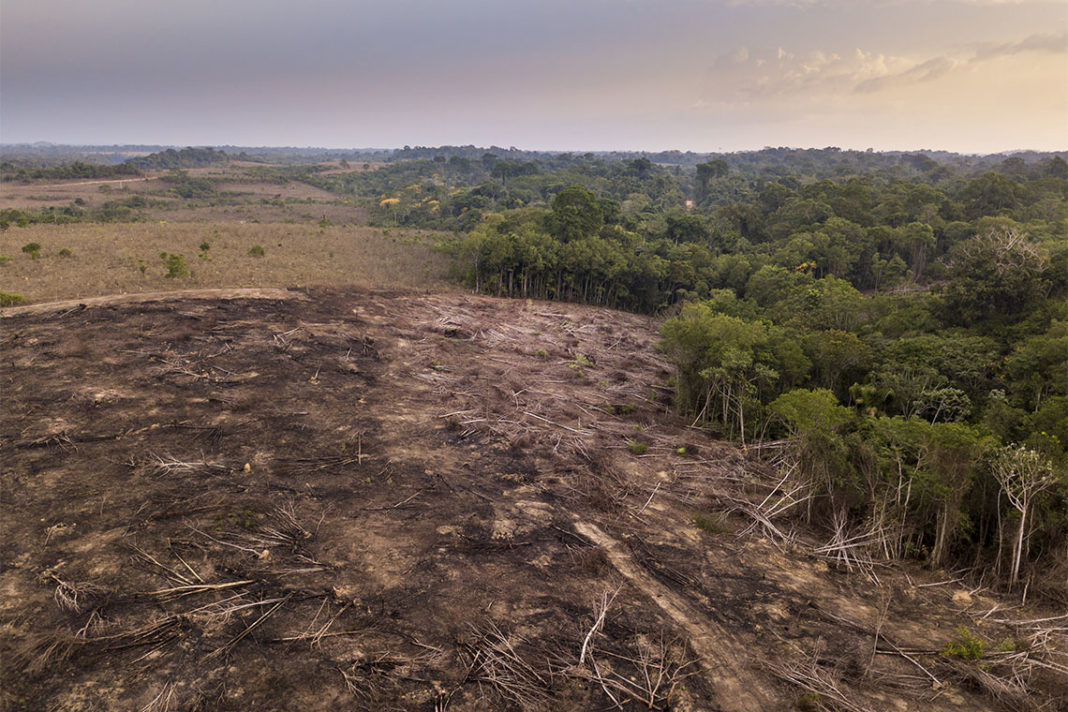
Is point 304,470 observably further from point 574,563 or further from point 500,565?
point 574,563

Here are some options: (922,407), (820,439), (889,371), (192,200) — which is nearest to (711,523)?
(820,439)

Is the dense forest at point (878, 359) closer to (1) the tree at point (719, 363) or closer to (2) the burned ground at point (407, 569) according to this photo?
(1) the tree at point (719, 363)

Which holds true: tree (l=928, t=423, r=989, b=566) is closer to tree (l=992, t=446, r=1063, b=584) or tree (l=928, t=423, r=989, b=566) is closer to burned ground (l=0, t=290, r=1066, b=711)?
tree (l=992, t=446, r=1063, b=584)

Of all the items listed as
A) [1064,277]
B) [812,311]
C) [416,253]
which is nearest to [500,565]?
[812,311]

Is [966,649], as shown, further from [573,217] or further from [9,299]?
[573,217]

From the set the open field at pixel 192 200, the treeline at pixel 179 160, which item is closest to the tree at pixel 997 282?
the open field at pixel 192 200

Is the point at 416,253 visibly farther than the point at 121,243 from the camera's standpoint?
Yes

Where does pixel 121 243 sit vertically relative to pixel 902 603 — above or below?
above
